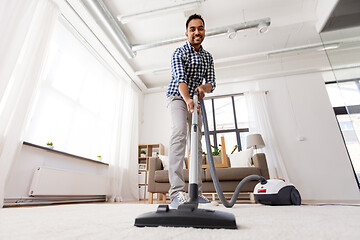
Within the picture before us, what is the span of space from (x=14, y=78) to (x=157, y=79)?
3.39 m

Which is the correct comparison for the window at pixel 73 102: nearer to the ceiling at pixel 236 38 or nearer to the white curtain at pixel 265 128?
the ceiling at pixel 236 38

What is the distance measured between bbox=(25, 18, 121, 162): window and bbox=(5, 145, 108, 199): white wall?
18 centimetres

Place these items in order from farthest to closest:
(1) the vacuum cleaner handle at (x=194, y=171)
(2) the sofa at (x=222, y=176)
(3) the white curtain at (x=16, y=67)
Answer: (2) the sofa at (x=222, y=176)
(3) the white curtain at (x=16, y=67)
(1) the vacuum cleaner handle at (x=194, y=171)

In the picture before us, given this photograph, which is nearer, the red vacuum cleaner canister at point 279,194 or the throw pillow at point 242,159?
the red vacuum cleaner canister at point 279,194

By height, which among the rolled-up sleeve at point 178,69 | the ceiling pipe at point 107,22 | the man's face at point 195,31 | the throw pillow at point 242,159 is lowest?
the throw pillow at point 242,159

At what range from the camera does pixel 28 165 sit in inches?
91.7

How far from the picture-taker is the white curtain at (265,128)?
393 centimetres

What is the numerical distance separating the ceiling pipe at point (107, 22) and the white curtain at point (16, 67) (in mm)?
736

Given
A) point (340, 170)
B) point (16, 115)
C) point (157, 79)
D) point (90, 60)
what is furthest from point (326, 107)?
point (16, 115)

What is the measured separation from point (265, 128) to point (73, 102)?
388 centimetres

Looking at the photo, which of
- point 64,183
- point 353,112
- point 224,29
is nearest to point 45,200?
point 64,183

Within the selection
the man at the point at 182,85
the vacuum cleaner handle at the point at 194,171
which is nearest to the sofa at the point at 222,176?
the man at the point at 182,85

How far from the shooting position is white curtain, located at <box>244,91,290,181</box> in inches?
155

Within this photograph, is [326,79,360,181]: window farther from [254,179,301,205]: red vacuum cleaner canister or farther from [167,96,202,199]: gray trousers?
[167,96,202,199]: gray trousers
